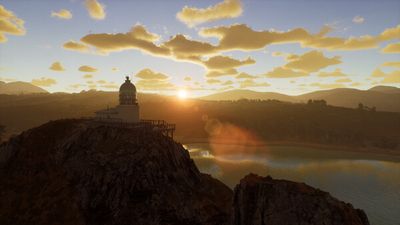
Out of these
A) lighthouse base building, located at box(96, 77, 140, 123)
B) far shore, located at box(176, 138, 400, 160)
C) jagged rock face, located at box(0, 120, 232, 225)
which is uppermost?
lighthouse base building, located at box(96, 77, 140, 123)

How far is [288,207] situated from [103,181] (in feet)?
89.0

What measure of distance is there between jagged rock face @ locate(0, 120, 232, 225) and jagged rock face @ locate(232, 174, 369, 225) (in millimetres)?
14161

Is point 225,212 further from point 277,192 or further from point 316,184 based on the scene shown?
point 316,184

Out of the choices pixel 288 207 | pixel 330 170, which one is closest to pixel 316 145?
pixel 330 170

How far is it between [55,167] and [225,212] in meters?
26.1

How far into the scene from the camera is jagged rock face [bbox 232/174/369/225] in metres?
23.2

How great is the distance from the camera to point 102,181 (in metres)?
42.0

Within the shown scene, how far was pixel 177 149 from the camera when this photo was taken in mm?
51844

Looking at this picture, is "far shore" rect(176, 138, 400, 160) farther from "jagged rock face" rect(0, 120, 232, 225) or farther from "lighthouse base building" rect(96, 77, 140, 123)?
"jagged rock face" rect(0, 120, 232, 225)

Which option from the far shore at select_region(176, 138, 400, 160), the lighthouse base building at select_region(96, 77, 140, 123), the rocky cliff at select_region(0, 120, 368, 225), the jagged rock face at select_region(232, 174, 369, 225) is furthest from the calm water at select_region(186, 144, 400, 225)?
the jagged rock face at select_region(232, 174, 369, 225)

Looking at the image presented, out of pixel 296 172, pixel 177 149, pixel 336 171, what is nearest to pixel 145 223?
pixel 177 149

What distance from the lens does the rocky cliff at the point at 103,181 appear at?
38.8m

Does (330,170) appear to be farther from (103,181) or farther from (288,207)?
(288,207)

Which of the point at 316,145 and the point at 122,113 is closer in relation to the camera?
the point at 122,113
